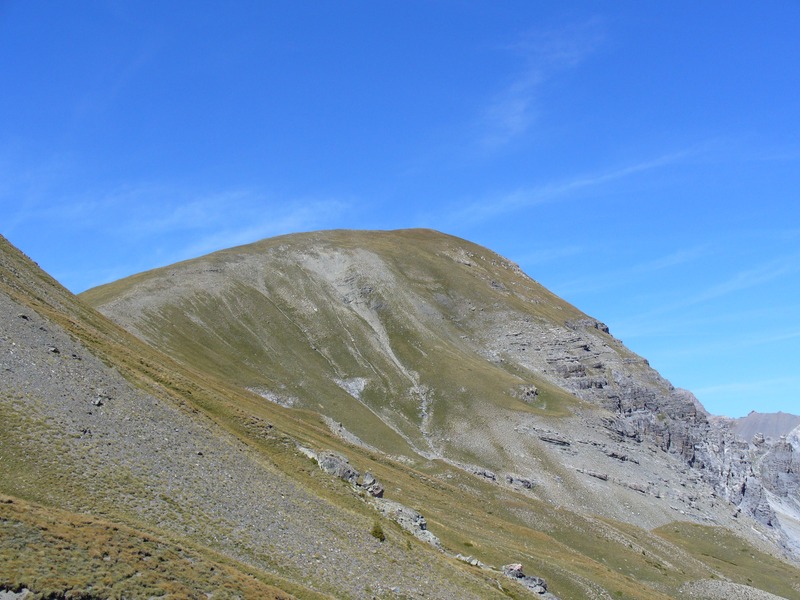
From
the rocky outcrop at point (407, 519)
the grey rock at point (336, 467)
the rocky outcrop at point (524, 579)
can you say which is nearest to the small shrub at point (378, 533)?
the rocky outcrop at point (407, 519)

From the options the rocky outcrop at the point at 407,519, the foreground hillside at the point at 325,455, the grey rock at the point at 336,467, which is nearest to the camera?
the foreground hillside at the point at 325,455

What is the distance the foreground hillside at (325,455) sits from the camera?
114 ft

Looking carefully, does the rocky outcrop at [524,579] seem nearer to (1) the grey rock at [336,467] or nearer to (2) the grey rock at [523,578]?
(2) the grey rock at [523,578]

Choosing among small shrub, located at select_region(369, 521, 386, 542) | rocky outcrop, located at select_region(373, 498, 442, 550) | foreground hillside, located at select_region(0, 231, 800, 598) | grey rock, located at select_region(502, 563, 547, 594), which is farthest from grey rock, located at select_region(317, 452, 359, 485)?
grey rock, located at select_region(502, 563, 547, 594)

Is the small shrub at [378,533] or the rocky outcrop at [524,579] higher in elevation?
the small shrub at [378,533]

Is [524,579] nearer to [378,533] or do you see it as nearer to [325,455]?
[378,533]

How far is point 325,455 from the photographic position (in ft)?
182

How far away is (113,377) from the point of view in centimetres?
4884

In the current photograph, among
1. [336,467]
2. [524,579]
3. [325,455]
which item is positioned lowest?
[524,579]

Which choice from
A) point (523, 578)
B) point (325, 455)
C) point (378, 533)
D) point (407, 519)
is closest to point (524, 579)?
point (523, 578)

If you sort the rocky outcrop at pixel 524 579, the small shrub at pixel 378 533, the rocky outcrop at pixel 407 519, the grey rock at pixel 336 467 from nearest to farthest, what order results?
1. the small shrub at pixel 378 533
2. the rocky outcrop at pixel 407 519
3. the rocky outcrop at pixel 524 579
4. the grey rock at pixel 336 467

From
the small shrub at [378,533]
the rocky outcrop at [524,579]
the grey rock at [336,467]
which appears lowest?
the rocky outcrop at [524,579]

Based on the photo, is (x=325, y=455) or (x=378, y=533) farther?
(x=325, y=455)

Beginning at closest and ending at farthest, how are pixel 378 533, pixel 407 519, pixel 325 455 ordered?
pixel 378 533, pixel 407 519, pixel 325 455
